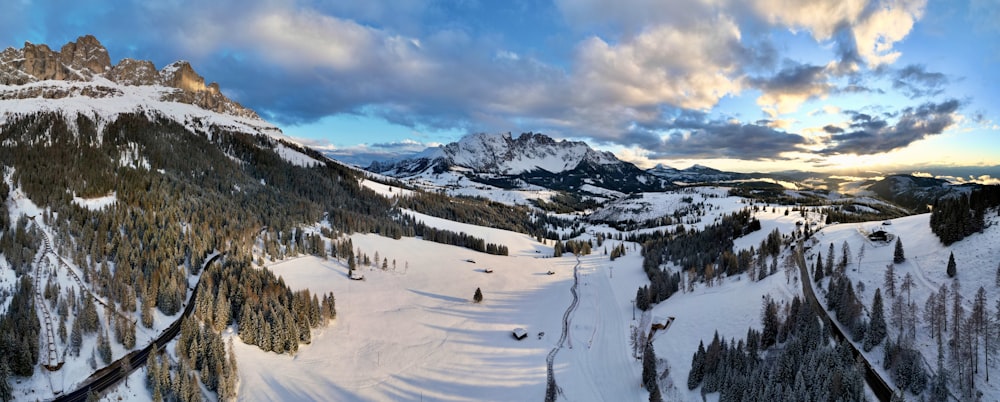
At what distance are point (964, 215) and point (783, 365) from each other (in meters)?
37.6

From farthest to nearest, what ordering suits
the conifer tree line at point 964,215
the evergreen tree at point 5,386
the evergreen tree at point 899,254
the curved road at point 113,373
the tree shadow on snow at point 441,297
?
1. the tree shadow on snow at point 441,297
2. the evergreen tree at point 899,254
3. the conifer tree line at point 964,215
4. the curved road at point 113,373
5. the evergreen tree at point 5,386

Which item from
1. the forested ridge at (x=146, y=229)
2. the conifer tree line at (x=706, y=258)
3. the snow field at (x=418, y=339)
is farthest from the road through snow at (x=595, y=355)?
the forested ridge at (x=146, y=229)

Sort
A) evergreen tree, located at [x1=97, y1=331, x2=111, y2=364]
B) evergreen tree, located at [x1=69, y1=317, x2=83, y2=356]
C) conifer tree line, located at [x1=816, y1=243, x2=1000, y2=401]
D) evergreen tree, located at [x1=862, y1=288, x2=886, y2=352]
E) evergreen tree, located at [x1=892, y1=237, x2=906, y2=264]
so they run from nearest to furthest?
conifer tree line, located at [x1=816, y1=243, x2=1000, y2=401]
evergreen tree, located at [x1=862, y1=288, x2=886, y2=352]
evergreen tree, located at [x1=892, y1=237, x2=906, y2=264]
evergreen tree, located at [x1=69, y1=317, x2=83, y2=356]
evergreen tree, located at [x1=97, y1=331, x2=111, y2=364]

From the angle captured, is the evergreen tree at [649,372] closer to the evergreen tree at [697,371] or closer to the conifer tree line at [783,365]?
the evergreen tree at [697,371]

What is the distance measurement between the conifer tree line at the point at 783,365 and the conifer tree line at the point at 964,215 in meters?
22.9

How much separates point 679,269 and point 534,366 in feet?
231

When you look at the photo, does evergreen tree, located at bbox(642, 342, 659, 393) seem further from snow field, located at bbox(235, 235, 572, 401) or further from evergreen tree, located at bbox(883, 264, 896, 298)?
evergreen tree, located at bbox(883, 264, 896, 298)

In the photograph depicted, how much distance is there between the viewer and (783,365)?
1849 inches

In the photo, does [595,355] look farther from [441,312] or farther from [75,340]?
[75,340]

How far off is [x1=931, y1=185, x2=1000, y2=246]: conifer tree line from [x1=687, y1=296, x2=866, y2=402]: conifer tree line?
2287 cm

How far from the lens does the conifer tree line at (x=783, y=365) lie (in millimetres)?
40906

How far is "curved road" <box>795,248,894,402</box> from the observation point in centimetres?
4081

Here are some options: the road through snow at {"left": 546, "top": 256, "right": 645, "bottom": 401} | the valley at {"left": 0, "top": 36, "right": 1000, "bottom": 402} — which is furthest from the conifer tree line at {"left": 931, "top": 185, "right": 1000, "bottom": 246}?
the road through snow at {"left": 546, "top": 256, "right": 645, "bottom": 401}

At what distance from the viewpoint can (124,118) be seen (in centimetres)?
19412
